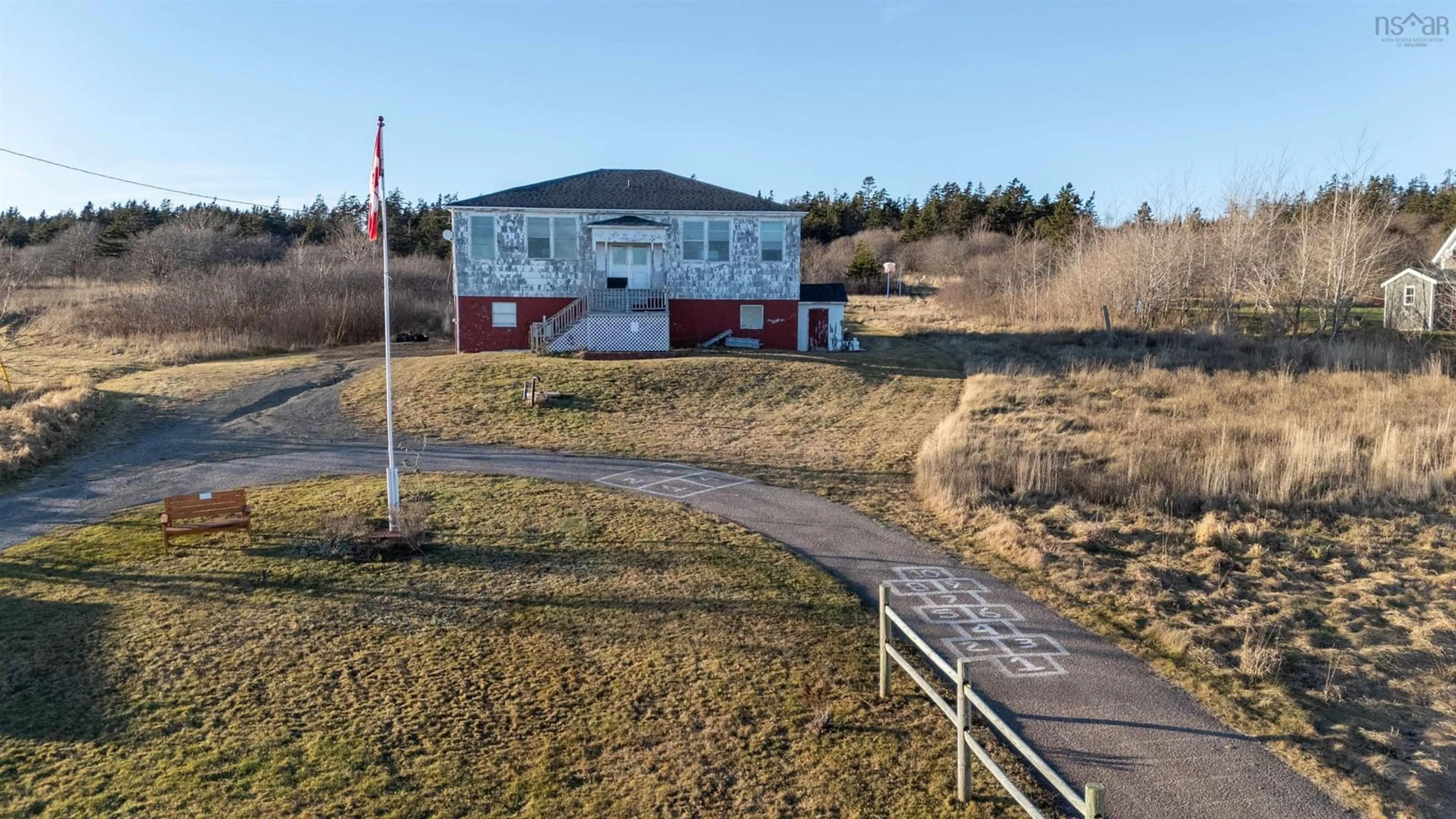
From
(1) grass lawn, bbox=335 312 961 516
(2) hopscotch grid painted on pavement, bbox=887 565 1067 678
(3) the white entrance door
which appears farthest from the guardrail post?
(3) the white entrance door

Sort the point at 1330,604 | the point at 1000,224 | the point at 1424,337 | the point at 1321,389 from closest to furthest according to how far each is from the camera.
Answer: the point at 1330,604 → the point at 1321,389 → the point at 1424,337 → the point at 1000,224

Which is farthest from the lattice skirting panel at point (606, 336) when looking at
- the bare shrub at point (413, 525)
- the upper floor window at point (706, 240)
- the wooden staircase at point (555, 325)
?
the bare shrub at point (413, 525)

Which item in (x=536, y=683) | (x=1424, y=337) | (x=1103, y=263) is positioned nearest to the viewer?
(x=536, y=683)

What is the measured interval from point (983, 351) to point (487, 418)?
794 inches

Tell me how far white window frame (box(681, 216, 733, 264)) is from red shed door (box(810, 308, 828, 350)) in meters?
4.09

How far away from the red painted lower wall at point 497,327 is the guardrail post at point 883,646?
25475 mm

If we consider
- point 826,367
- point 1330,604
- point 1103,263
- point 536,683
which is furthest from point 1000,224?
point 536,683

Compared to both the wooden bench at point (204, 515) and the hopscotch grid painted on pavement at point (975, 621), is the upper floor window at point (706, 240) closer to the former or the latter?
the wooden bench at point (204, 515)

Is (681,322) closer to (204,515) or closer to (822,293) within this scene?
(822,293)

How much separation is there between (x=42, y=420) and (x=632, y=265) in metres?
18.2

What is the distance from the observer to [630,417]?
23.3 metres

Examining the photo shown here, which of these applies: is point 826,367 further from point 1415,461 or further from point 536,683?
point 536,683

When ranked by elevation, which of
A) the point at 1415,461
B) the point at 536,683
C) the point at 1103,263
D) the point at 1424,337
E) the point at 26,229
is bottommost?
the point at 536,683

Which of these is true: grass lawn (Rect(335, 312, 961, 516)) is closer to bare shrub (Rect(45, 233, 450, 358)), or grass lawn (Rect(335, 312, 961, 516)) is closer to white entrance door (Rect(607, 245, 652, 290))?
white entrance door (Rect(607, 245, 652, 290))
